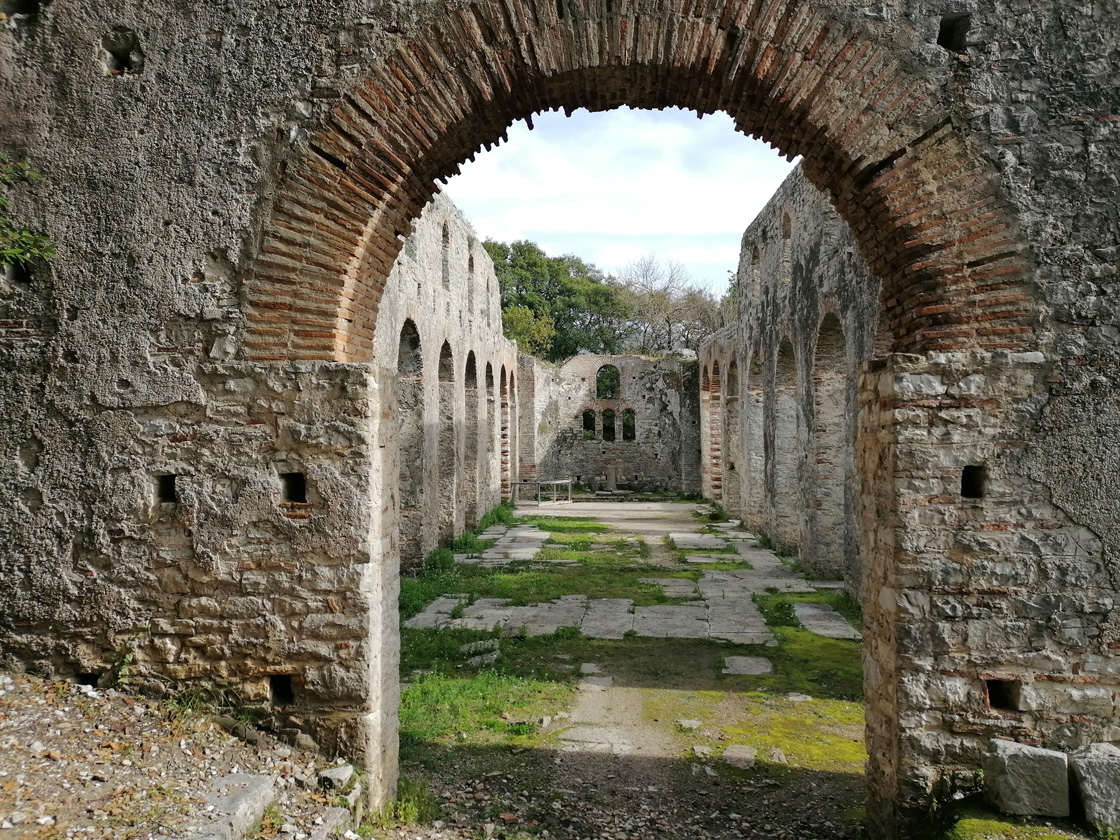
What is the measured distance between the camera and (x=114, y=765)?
3.51 m

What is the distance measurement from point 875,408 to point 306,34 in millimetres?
3726

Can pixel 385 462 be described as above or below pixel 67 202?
below

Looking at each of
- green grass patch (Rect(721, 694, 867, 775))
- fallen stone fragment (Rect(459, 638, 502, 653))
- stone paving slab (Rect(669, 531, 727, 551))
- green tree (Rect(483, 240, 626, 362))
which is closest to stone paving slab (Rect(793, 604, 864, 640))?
green grass patch (Rect(721, 694, 867, 775))

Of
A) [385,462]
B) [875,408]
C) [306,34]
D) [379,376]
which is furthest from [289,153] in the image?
[875,408]

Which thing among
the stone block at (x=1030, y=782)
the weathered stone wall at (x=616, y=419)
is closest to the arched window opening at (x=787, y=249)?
the stone block at (x=1030, y=782)

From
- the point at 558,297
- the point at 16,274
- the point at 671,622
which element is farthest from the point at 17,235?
the point at 558,297

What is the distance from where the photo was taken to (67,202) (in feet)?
14.0

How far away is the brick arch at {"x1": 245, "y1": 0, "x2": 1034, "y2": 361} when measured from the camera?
3.83 m

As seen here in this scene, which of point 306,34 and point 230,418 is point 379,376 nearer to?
point 230,418

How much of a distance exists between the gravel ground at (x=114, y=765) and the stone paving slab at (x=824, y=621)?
5.58 meters

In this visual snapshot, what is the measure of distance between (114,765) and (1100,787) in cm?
452

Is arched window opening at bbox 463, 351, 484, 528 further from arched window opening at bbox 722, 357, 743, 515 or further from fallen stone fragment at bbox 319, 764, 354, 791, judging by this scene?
fallen stone fragment at bbox 319, 764, 354, 791

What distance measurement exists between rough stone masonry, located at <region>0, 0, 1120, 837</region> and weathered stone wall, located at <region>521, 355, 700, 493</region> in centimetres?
1981

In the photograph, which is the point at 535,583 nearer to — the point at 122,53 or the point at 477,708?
the point at 477,708
